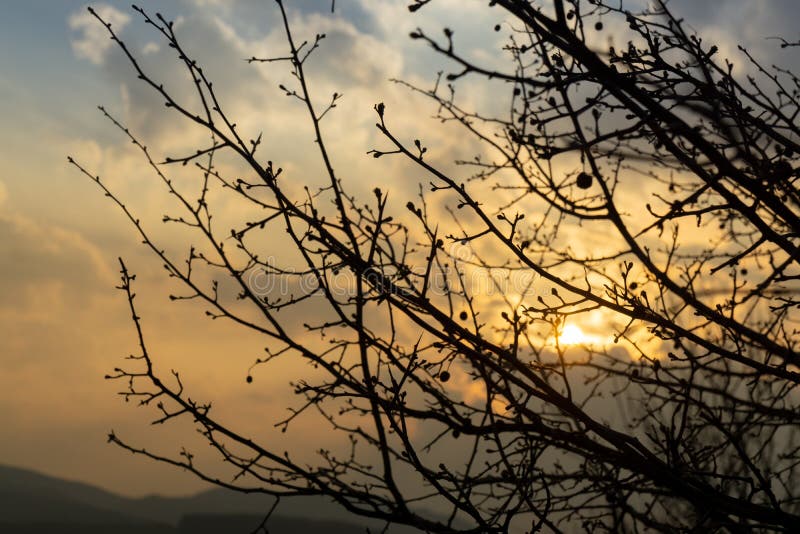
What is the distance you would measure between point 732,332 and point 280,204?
7.95 feet

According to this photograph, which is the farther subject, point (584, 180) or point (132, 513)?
point (132, 513)

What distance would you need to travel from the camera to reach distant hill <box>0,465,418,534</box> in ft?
232

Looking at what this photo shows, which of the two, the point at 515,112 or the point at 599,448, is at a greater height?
the point at 515,112

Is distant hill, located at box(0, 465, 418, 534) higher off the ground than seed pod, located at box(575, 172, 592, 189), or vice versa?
distant hill, located at box(0, 465, 418, 534)

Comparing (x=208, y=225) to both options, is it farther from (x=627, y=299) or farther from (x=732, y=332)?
(x=732, y=332)

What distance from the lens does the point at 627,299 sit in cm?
372

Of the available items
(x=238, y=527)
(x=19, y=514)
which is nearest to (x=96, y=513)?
(x=19, y=514)

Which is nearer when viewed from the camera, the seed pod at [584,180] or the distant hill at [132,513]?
the seed pod at [584,180]

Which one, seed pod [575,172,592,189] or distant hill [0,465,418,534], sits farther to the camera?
distant hill [0,465,418,534]

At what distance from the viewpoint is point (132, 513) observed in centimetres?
11562

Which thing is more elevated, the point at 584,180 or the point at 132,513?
the point at 132,513

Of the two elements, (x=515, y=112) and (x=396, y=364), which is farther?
(x=515, y=112)

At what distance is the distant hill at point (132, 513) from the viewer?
7075cm

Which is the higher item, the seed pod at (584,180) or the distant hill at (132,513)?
the distant hill at (132,513)
